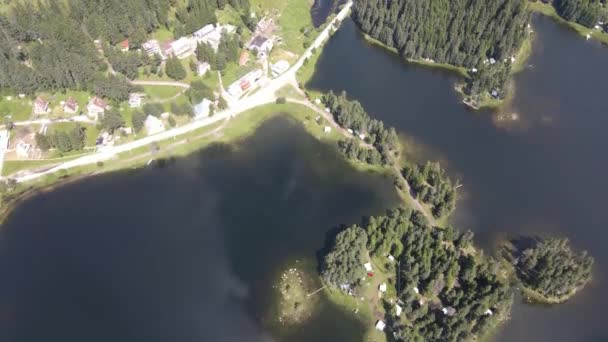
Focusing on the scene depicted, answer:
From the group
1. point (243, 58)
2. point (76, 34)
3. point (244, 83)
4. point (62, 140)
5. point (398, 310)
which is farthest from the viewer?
point (243, 58)

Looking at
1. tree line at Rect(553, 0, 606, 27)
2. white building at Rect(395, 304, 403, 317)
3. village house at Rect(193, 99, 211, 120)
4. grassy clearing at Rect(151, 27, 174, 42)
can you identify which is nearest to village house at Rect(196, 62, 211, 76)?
village house at Rect(193, 99, 211, 120)

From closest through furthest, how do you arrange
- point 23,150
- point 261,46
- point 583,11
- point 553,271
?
point 553,271, point 23,150, point 261,46, point 583,11

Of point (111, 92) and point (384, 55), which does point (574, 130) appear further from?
point (111, 92)

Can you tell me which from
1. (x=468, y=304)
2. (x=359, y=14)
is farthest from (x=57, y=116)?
(x=468, y=304)

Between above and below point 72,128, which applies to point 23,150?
below

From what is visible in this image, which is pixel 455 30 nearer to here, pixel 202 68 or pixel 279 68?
pixel 279 68

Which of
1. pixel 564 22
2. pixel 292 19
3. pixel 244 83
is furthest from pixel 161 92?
pixel 564 22

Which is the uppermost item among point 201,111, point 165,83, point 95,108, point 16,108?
point 165,83

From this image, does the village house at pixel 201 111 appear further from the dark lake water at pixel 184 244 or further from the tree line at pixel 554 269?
the tree line at pixel 554 269
